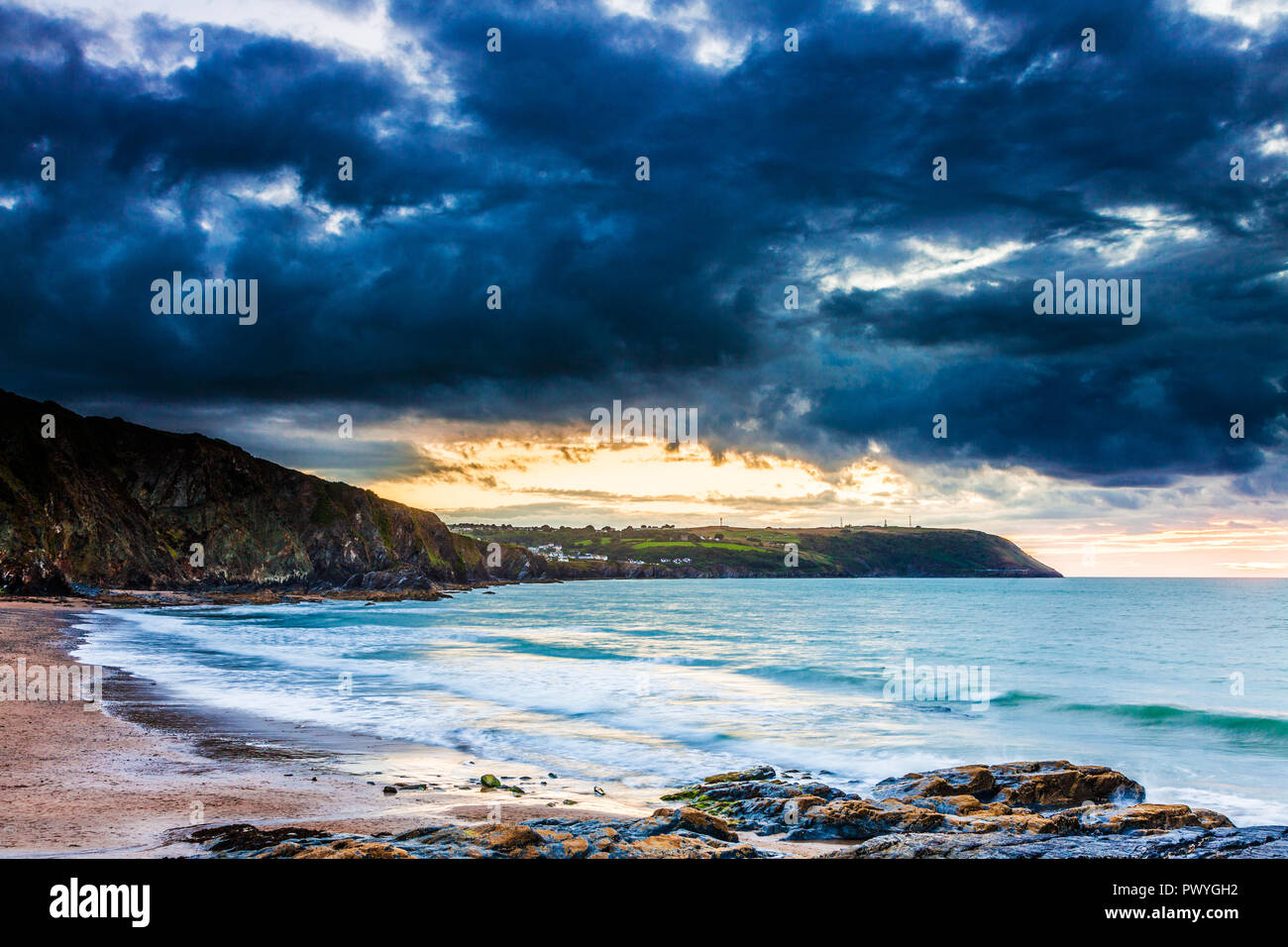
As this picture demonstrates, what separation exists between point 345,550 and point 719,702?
9843 cm

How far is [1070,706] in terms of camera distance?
24.4m

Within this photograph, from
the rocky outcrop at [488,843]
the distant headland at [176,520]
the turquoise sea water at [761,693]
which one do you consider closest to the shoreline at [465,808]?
the rocky outcrop at [488,843]

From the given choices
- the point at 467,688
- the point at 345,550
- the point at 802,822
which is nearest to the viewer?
the point at 802,822

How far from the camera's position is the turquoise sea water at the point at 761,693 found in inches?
626

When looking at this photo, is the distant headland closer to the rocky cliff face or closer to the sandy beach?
the rocky cliff face

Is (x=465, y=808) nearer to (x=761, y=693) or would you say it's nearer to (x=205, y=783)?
(x=205, y=783)

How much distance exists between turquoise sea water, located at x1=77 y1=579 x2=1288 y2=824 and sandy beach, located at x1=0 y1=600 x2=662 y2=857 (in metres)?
2.02

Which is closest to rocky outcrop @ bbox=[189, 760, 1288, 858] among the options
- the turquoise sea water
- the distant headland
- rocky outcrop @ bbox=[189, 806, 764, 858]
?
rocky outcrop @ bbox=[189, 806, 764, 858]

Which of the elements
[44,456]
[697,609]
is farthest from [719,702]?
[44,456]
